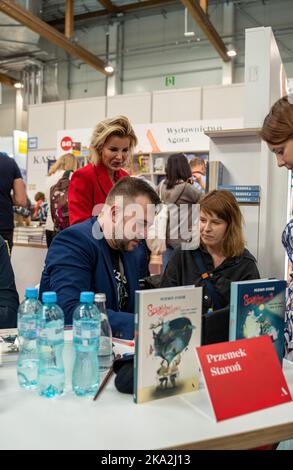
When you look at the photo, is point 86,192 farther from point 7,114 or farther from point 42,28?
point 7,114

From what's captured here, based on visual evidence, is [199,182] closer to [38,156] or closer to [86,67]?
[38,156]

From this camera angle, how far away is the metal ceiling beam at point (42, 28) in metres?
6.79

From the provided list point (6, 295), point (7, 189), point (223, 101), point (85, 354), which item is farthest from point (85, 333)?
point (223, 101)

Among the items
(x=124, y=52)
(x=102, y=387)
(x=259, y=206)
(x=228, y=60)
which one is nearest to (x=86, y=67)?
Answer: (x=124, y=52)

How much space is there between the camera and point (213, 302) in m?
2.15

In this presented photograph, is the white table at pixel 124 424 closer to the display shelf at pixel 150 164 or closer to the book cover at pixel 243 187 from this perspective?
the book cover at pixel 243 187

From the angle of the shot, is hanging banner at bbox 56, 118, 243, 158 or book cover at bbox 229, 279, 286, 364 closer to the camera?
book cover at bbox 229, 279, 286, 364

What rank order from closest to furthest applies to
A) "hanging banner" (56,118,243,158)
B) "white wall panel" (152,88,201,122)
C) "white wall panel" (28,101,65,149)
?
"hanging banner" (56,118,243,158), "white wall panel" (152,88,201,122), "white wall panel" (28,101,65,149)

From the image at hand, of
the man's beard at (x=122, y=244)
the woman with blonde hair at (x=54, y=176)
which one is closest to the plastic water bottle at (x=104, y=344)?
the man's beard at (x=122, y=244)

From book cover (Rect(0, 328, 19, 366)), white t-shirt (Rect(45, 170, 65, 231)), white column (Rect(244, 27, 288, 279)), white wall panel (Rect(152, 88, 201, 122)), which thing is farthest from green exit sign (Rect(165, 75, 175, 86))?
book cover (Rect(0, 328, 19, 366))

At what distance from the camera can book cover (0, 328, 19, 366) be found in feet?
4.44

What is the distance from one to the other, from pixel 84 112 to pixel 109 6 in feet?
10.8

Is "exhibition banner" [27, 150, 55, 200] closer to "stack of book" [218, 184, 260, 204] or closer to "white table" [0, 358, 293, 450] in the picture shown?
"stack of book" [218, 184, 260, 204]

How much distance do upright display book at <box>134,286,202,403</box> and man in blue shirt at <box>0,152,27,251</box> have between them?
8.86 ft
